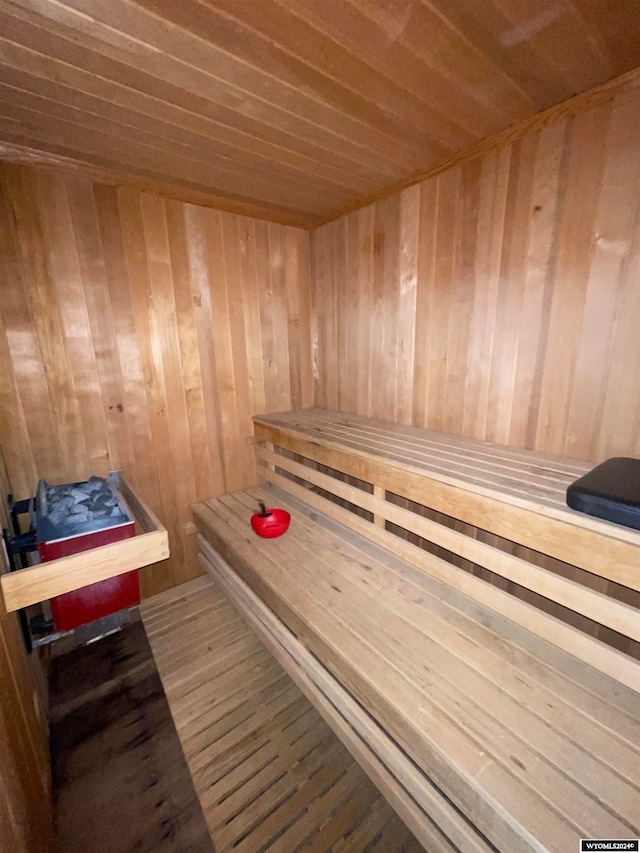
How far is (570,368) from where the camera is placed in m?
1.42

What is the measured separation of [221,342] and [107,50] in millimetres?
1443

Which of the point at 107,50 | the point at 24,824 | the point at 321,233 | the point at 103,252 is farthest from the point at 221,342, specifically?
the point at 24,824

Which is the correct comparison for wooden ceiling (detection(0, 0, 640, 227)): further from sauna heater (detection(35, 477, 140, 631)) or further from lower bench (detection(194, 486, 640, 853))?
lower bench (detection(194, 486, 640, 853))

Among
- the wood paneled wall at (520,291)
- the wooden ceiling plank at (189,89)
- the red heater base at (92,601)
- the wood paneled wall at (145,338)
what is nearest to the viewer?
the wooden ceiling plank at (189,89)

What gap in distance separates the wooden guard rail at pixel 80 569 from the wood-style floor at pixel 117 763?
34.3 inches

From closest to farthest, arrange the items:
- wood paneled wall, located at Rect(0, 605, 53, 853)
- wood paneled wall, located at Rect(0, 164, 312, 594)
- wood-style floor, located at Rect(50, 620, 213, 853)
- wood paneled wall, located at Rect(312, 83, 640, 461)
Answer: wood paneled wall, located at Rect(0, 605, 53, 853)
wood-style floor, located at Rect(50, 620, 213, 853)
wood paneled wall, located at Rect(312, 83, 640, 461)
wood paneled wall, located at Rect(0, 164, 312, 594)

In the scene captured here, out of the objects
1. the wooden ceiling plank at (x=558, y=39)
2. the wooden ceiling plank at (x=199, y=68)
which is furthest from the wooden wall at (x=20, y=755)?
the wooden ceiling plank at (x=558, y=39)

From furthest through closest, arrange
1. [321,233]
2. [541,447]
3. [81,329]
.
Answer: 1. [321,233]
2. [81,329]
3. [541,447]

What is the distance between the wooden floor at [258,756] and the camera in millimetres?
1163

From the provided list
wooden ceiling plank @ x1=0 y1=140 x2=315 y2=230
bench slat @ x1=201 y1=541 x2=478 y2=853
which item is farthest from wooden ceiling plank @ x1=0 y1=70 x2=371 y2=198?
bench slat @ x1=201 y1=541 x2=478 y2=853

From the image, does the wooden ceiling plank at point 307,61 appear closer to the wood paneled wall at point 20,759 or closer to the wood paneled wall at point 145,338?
the wood paneled wall at point 145,338

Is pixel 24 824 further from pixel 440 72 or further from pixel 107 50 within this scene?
pixel 440 72

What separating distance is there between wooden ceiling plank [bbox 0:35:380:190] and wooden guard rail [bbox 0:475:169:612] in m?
1.60

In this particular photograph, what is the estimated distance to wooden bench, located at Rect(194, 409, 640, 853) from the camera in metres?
0.79
